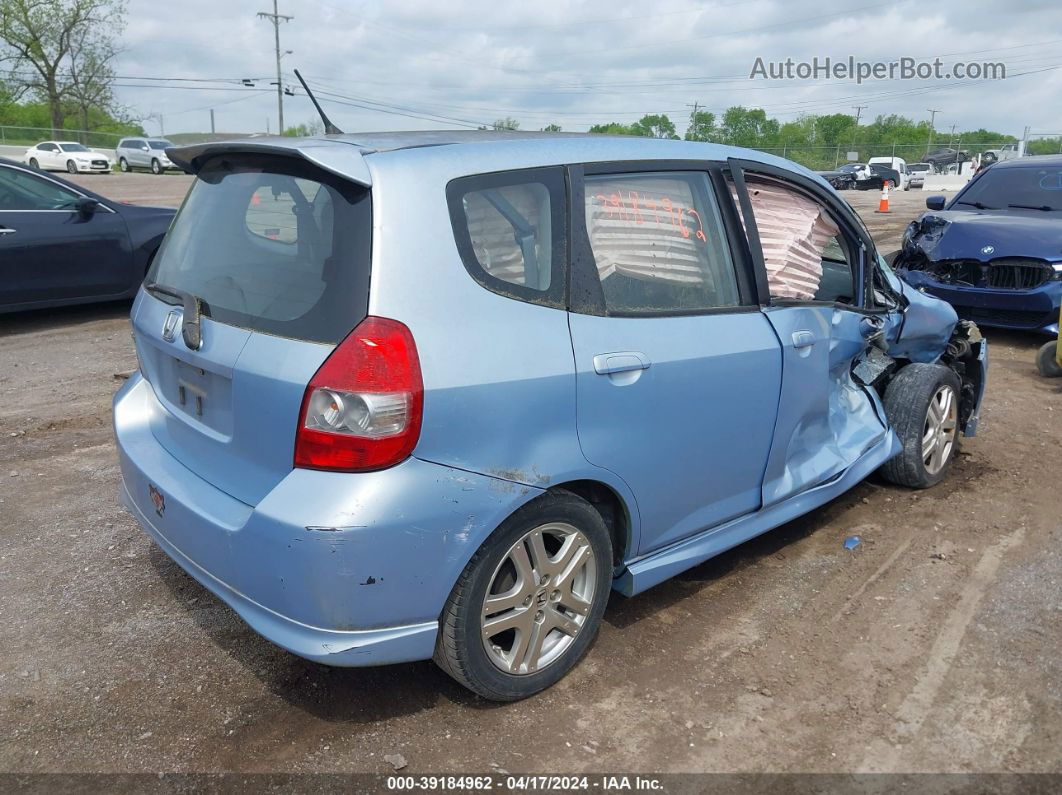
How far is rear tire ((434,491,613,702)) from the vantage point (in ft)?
8.62

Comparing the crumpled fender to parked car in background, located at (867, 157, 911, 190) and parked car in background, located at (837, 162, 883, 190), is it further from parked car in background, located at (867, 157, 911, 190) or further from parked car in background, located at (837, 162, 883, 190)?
parked car in background, located at (867, 157, 911, 190)

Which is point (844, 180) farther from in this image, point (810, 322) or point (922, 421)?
point (810, 322)

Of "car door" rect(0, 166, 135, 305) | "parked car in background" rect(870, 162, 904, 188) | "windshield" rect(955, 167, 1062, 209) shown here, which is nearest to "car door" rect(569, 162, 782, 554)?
"car door" rect(0, 166, 135, 305)

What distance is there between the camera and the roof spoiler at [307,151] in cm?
252

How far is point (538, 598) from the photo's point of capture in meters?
2.82

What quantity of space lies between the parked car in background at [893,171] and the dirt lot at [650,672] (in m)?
43.8

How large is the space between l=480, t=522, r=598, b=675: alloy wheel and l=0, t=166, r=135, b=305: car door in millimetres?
6884

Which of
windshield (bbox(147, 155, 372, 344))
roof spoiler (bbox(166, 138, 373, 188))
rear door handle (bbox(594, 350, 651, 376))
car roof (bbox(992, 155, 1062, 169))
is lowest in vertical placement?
rear door handle (bbox(594, 350, 651, 376))

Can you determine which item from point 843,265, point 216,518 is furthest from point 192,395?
point 843,265

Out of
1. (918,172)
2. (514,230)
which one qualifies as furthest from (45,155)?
(514,230)

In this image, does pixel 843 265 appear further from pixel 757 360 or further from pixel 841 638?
pixel 841 638

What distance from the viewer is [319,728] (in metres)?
2.77

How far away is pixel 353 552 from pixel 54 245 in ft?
23.1

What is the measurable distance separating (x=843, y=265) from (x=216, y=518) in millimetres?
3278
